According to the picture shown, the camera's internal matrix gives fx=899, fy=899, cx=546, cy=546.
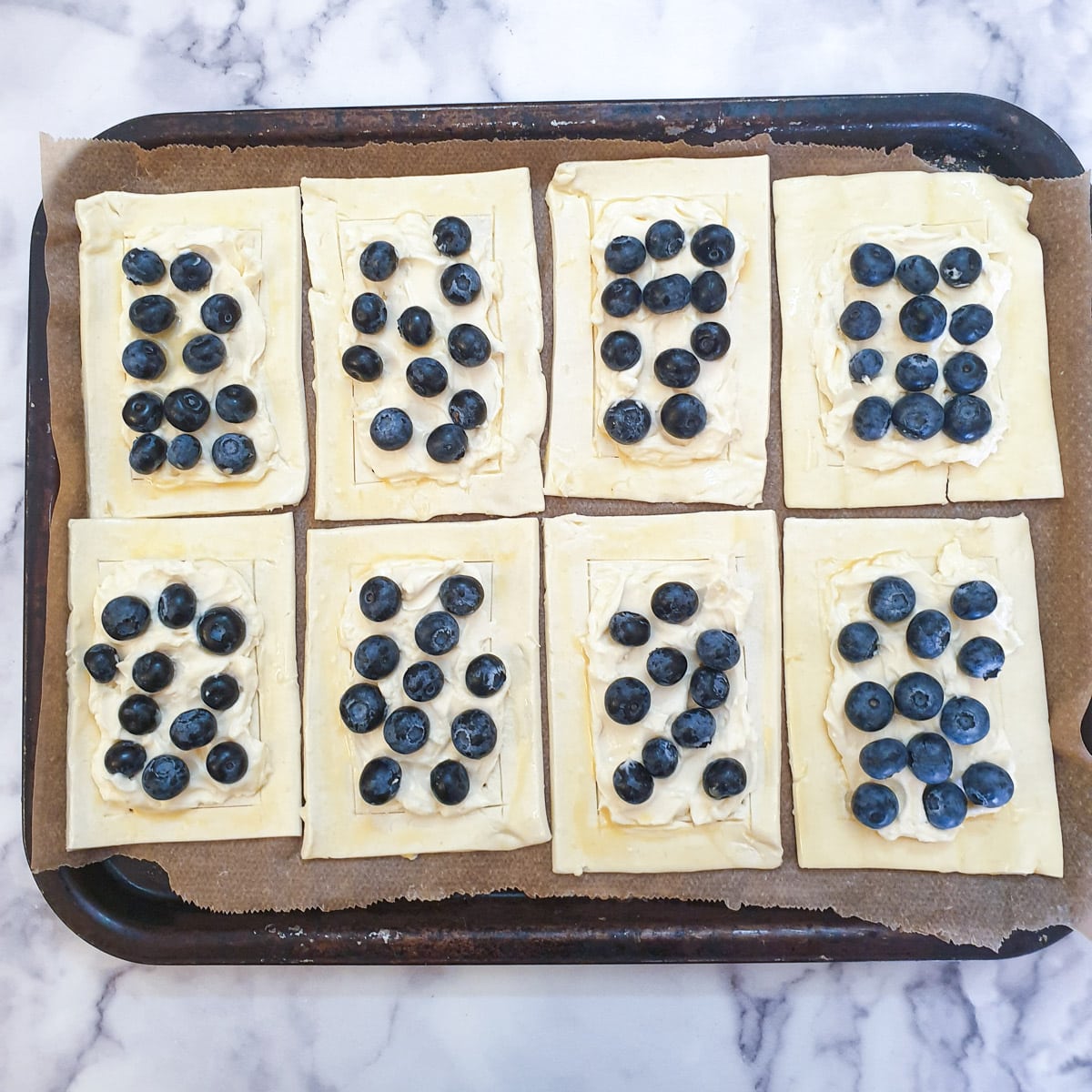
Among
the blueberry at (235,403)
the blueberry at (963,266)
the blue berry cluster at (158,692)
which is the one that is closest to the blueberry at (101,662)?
the blue berry cluster at (158,692)

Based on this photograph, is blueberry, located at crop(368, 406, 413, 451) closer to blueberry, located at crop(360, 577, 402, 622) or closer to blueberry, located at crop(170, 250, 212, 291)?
blueberry, located at crop(360, 577, 402, 622)

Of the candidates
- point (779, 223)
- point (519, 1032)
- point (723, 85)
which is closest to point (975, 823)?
point (519, 1032)

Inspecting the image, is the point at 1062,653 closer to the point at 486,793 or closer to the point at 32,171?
the point at 486,793

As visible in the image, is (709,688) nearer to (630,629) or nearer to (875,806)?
(630,629)

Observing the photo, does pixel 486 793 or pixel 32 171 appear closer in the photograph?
pixel 486 793

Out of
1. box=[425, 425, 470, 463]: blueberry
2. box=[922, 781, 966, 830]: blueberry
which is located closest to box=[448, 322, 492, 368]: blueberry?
box=[425, 425, 470, 463]: blueberry

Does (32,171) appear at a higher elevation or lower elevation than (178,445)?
higher
